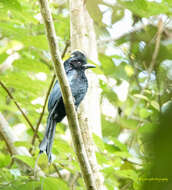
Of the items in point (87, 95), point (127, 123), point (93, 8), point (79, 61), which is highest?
point (93, 8)

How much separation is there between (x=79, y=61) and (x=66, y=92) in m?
1.37

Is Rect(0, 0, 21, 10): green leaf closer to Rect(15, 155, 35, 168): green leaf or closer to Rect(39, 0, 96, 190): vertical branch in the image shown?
Rect(39, 0, 96, 190): vertical branch

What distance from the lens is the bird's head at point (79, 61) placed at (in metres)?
2.95

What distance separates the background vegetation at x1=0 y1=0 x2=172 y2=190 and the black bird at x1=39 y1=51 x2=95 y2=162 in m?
0.11

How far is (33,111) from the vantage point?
3.05m

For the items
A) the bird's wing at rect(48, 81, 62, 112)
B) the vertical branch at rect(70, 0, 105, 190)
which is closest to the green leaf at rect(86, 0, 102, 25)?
the vertical branch at rect(70, 0, 105, 190)

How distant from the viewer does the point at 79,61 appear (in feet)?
10.5

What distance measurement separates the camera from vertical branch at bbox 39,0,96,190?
1677 millimetres

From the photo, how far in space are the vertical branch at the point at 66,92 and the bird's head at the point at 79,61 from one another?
1057 millimetres

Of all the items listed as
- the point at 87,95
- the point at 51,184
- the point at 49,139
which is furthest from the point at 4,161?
the point at 87,95

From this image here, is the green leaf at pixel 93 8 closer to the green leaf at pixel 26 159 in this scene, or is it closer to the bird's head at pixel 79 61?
the green leaf at pixel 26 159

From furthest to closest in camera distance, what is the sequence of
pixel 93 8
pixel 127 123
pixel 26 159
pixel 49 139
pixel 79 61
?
1. pixel 127 123
2. pixel 79 61
3. pixel 49 139
4. pixel 26 159
5. pixel 93 8

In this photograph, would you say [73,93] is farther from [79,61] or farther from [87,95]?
[79,61]

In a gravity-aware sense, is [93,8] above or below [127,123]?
above
